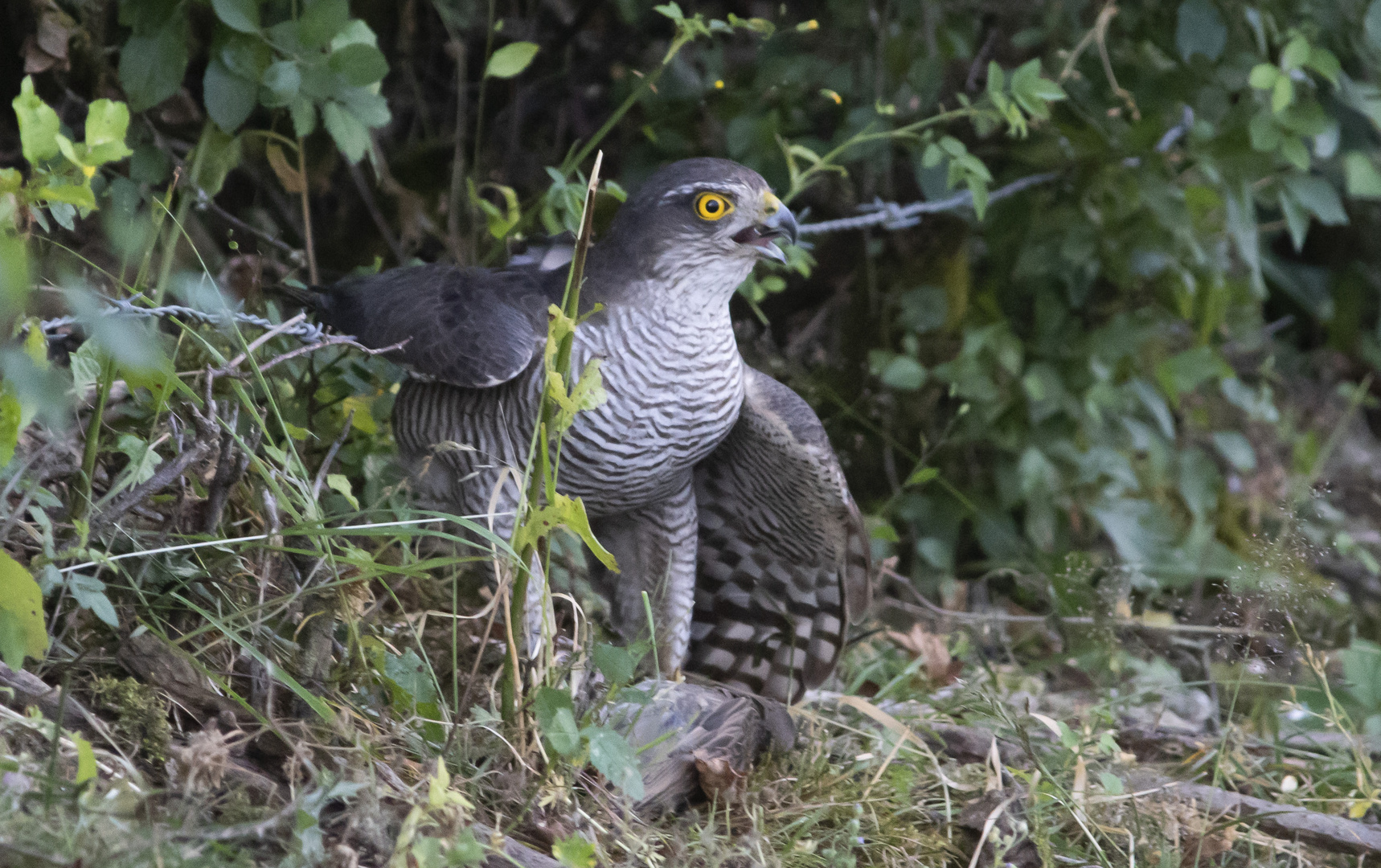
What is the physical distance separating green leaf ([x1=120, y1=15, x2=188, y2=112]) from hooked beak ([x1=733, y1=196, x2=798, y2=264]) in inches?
53.6

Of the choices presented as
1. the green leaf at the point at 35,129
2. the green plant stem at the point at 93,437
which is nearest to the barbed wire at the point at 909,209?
the green plant stem at the point at 93,437

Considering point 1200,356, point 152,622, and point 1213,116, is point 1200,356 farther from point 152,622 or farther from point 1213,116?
point 152,622

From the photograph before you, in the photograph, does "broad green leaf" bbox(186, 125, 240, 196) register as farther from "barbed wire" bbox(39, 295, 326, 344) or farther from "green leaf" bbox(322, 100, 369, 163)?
"barbed wire" bbox(39, 295, 326, 344)

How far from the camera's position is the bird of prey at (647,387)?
251cm

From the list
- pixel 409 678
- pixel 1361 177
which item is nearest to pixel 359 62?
pixel 409 678

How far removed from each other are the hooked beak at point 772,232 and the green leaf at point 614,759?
4.03ft

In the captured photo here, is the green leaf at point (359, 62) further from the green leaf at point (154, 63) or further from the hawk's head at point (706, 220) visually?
the hawk's head at point (706, 220)

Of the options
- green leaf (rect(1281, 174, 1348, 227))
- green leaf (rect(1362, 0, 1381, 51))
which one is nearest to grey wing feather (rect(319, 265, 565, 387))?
green leaf (rect(1362, 0, 1381, 51))

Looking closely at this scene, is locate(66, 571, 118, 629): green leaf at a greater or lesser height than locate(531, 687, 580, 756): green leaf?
greater

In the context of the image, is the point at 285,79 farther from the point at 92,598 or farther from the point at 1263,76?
the point at 1263,76

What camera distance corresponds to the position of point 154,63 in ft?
8.79

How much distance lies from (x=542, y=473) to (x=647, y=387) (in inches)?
26.6

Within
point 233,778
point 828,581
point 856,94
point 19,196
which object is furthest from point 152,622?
point 856,94

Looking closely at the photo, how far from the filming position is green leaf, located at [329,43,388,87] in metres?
2.56
